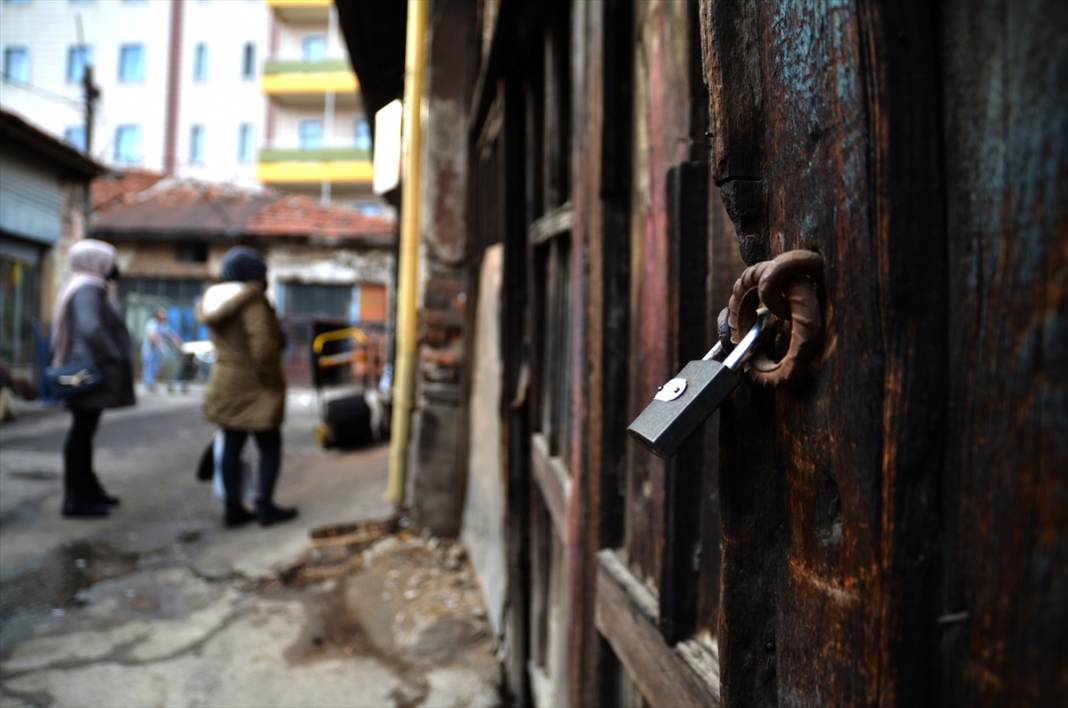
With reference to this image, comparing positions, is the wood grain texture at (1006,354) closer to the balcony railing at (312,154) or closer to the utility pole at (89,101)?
the utility pole at (89,101)

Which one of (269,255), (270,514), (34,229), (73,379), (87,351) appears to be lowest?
(270,514)

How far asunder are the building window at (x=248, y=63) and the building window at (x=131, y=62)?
3.64m

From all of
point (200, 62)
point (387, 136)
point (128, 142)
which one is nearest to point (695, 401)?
point (387, 136)

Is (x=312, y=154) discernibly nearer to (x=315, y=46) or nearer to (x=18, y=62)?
(x=315, y=46)

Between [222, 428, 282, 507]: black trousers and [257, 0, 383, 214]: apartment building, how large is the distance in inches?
782

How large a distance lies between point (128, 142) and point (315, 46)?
8.05 meters

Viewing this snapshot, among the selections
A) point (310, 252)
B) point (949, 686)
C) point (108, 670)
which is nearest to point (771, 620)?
point (949, 686)

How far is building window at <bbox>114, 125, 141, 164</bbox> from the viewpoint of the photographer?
89.6 ft

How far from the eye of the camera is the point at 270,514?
Result: 15.0 ft

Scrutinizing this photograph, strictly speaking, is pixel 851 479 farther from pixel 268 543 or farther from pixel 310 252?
pixel 310 252

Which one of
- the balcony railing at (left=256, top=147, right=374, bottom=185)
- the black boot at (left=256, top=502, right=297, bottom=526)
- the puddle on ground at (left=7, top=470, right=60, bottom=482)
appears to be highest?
the balcony railing at (left=256, top=147, right=374, bottom=185)

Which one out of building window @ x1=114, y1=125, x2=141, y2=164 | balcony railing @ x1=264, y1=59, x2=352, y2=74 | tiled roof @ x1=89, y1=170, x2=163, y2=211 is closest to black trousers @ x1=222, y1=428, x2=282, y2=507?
tiled roof @ x1=89, y1=170, x2=163, y2=211

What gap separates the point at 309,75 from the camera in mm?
24406

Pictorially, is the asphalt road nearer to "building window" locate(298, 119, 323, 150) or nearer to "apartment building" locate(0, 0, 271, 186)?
"building window" locate(298, 119, 323, 150)
